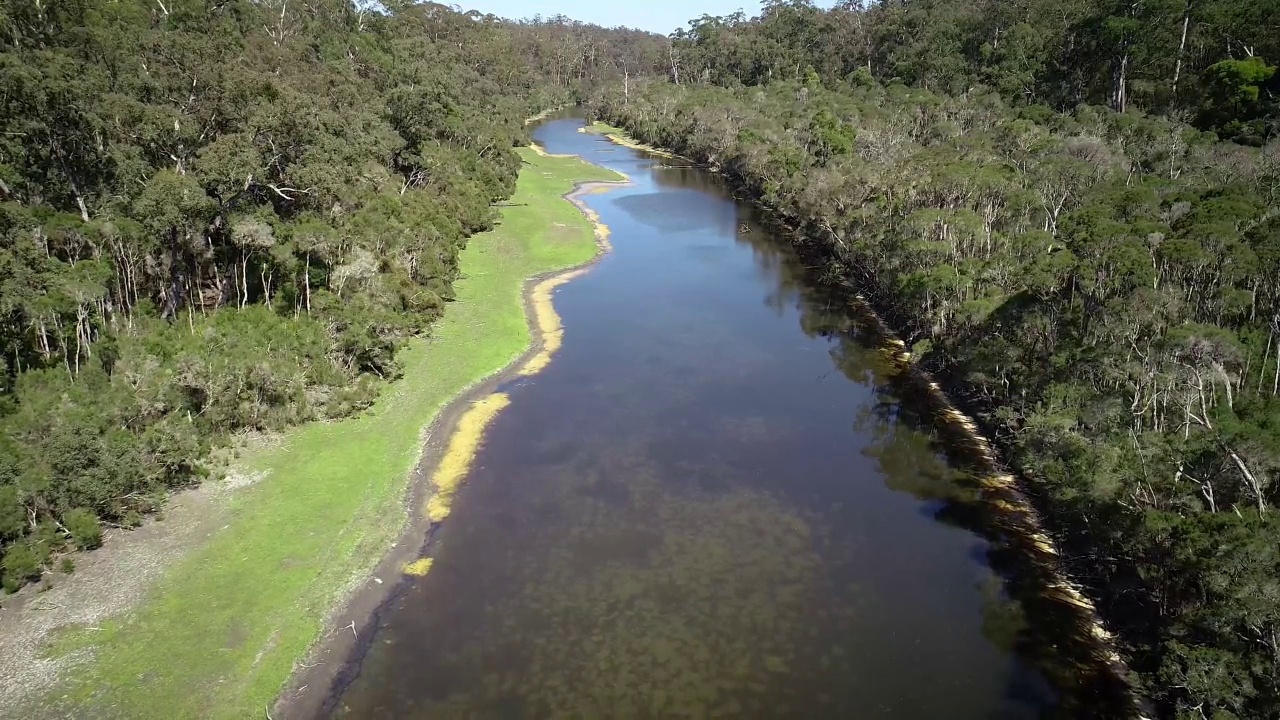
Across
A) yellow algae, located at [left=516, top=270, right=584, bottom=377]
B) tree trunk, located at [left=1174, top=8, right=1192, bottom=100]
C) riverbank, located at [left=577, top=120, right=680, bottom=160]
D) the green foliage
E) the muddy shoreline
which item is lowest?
the muddy shoreline

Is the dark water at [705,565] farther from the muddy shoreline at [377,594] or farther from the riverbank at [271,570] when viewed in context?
the riverbank at [271,570]

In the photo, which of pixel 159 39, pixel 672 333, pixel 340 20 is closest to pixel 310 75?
pixel 159 39

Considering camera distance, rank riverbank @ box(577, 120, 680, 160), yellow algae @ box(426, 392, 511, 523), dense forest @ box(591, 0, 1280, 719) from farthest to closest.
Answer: riverbank @ box(577, 120, 680, 160) < yellow algae @ box(426, 392, 511, 523) < dense forest @ box(591, 0, 1280, 719)

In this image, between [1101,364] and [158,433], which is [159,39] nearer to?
[158,433]

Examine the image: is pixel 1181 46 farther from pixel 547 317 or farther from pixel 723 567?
pixel 723 567

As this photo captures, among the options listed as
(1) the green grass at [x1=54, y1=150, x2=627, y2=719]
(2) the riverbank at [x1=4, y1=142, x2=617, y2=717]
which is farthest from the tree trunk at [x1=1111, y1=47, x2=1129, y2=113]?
(2) the riverbank at [x1=4, y1=142, x2=617, y2=717]

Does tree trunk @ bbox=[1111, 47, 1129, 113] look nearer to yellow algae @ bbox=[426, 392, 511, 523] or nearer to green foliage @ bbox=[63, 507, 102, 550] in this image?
yellow algae @ bbox=[426, 392, 511, 523]
